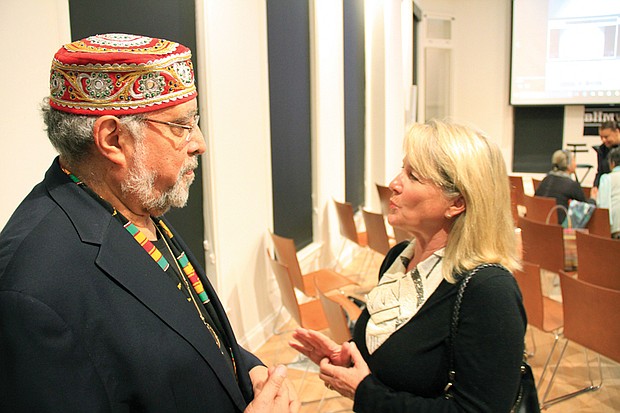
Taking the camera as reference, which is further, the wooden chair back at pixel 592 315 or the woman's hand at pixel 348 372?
the wooden chair back at pixel 592 315

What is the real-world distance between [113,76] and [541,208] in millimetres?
5217

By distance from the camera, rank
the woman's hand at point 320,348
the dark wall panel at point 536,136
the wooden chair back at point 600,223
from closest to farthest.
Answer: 1. the woman's hand at point 320,348
2. the wooden chair back at point 600,223
3. the dark wall panel at point 536,136

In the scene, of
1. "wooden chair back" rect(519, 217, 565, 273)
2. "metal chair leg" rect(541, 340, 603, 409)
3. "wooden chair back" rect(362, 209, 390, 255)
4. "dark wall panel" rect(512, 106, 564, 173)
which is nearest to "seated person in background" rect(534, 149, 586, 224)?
"wooden chair back" rect(519, 217, 565, 273)

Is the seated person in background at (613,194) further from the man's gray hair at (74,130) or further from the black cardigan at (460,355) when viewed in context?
the man's gray hair at (74,130)

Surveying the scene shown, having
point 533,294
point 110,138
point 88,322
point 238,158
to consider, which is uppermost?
point 110,138

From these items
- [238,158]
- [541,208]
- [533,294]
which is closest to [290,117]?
[238,158]

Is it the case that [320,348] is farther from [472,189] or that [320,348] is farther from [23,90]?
[23,90]

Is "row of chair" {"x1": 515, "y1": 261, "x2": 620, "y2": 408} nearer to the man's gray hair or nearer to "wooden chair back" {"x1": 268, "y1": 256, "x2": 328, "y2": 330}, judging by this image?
"wooden chair back" {"x1": 268, "y1": 256, "x2": 328, "y2": 330}

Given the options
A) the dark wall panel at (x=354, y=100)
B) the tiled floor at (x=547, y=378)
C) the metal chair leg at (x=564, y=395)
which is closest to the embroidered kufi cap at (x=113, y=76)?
the tiled floor at (x=547, y=378)

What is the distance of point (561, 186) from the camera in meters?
5.69

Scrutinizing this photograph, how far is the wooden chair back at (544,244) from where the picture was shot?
4.21 m

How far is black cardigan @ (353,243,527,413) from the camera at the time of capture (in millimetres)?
1435

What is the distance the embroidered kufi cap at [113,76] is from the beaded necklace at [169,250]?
6.4 inches

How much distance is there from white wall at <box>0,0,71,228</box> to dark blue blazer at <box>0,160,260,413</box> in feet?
3.27
